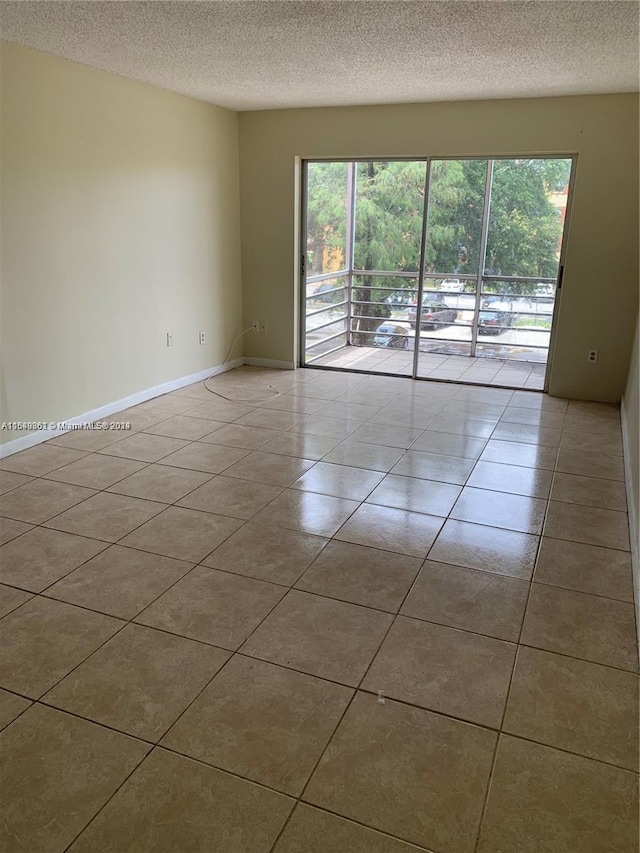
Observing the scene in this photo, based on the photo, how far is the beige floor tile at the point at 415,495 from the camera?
3.11 meters

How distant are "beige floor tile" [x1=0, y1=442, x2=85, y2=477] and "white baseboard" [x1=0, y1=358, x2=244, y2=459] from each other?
0.15ft

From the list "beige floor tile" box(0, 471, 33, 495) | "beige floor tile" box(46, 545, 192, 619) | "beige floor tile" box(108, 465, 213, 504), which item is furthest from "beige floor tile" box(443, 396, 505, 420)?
"beige floor tile" box(0, 471, 33, 495)

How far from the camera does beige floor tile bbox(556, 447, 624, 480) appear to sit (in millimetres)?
3577

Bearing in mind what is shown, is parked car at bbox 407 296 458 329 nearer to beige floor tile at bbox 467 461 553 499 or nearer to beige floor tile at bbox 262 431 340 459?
beige floor tile at bbox 262 431 340 459

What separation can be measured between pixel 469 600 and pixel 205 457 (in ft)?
6.26

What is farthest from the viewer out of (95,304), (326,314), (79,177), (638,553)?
(326,314)

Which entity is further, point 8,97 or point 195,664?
point 8,97

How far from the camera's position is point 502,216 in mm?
6094

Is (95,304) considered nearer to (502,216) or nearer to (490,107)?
(490,107)

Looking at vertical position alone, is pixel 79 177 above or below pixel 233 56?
below

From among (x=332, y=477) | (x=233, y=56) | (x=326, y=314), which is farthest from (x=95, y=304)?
(x=326, y=314)

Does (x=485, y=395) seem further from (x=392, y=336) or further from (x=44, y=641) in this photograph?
(x=44, y=641)

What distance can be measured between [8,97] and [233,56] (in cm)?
125

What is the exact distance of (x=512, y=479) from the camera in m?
3.48
